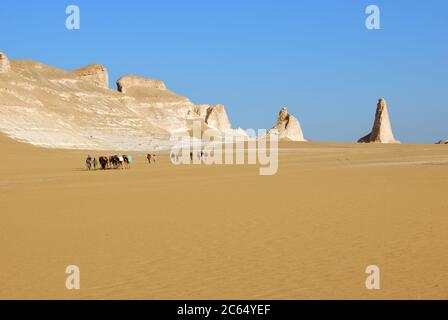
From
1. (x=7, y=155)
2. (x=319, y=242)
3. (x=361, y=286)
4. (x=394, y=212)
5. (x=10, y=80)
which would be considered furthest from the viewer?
(x=10, y=80)

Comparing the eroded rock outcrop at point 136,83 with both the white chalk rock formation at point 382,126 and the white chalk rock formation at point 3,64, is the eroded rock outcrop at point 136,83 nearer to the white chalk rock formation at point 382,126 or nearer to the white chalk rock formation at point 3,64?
the white chalk rock formation at point 3,64

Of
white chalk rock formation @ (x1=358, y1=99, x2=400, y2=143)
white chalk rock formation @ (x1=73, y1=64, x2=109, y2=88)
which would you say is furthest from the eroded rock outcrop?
white chalk rock formation @ (x1=358, y1=99, x2=400, y2=143)

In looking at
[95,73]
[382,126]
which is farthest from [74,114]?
[382,126]

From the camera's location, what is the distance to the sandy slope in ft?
23.0

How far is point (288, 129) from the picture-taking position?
536 feet

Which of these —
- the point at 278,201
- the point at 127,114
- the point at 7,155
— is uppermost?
the point at 127,114

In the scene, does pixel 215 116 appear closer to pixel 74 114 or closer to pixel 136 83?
pixel 136 83

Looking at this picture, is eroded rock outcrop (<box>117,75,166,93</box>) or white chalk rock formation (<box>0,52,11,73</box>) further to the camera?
eroded rock outcrop (<box>117,75,166,93</box>)

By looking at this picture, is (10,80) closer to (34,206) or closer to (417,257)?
(34,206)

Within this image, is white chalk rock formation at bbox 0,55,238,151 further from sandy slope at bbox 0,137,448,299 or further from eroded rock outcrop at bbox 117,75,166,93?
sandy slope at bbox 0,137,448,299

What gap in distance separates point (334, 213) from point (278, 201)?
10.3 feet

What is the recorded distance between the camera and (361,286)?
6.85 meters

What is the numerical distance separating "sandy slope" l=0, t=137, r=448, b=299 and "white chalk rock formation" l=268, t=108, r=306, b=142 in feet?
477
